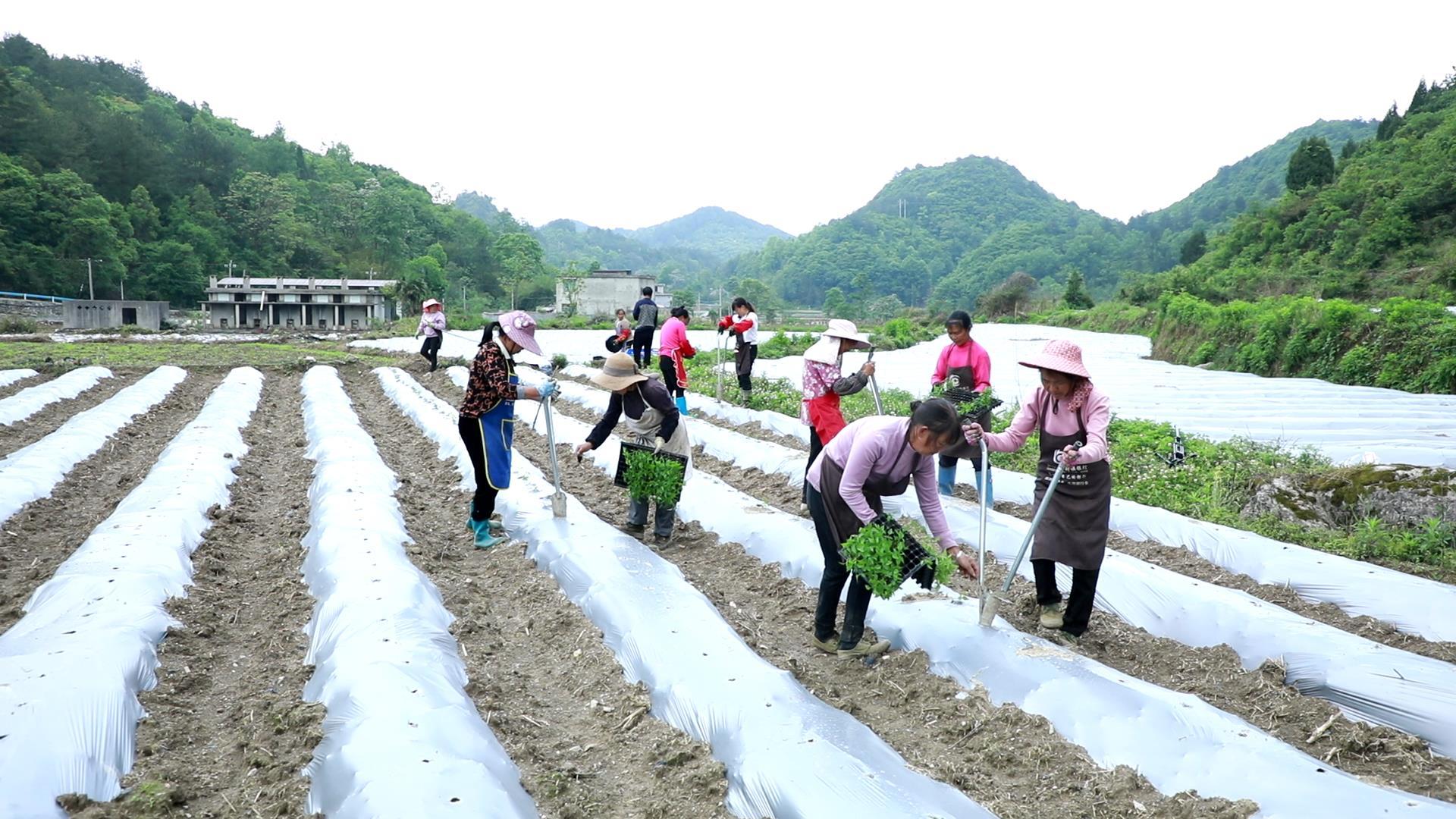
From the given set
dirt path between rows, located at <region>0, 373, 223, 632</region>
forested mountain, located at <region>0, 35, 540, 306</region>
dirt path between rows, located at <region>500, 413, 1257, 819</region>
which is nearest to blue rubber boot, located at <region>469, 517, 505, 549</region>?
dirt path between rows, located at <region>500, 413, 1257, 819</region>

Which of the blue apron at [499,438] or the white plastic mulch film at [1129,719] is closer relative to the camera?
the white plastic mulch film at [1129,719]

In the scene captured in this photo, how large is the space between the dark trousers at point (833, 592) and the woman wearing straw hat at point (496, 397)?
8.40 feet

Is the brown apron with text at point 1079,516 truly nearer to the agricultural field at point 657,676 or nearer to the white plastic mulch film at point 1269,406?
the agricultural field at point 657,676

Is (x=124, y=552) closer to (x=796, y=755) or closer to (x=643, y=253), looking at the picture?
(x=796, y=755)

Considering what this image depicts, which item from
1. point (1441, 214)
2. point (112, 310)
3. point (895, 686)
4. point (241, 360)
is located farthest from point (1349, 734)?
point (112, 310)

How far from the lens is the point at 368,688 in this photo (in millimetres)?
3682

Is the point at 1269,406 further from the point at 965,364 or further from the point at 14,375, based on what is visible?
the point at 14,375

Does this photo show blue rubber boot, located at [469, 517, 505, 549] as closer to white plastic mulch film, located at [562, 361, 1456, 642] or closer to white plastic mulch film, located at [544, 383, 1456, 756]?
white plastic mulch film, located at [544, 383, 1456, 756]

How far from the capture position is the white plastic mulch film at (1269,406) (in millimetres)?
A: 8062

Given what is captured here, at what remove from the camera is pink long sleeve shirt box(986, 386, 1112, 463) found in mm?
4223

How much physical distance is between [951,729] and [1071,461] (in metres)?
1.37

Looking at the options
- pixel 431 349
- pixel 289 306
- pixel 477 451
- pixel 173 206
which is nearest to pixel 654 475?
pixel 477 451

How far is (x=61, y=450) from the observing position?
29.3 ft

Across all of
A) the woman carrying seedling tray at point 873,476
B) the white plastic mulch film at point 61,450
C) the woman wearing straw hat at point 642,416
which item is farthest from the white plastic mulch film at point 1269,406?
the white plastic mulch film at point 61,450
